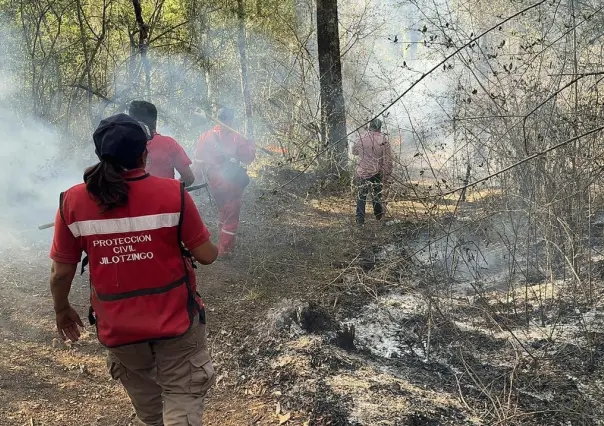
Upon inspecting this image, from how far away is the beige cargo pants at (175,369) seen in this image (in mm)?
2258

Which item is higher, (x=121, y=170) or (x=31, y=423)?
(x=121, y=170)

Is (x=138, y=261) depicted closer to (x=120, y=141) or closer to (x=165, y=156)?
(x=120, y=141)

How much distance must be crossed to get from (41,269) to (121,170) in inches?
162

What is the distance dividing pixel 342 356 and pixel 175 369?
5.54 feet

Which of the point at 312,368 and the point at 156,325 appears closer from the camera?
the point at 156,325

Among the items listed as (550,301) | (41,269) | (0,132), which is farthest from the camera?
(0,132)

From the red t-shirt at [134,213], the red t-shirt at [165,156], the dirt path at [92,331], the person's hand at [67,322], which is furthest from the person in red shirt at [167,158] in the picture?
the red t-shirt at [134,213]

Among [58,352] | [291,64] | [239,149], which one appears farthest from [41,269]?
[291,64]

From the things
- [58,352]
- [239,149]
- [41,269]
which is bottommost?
[58,352]

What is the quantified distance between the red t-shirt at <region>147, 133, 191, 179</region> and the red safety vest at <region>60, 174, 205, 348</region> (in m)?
2.31

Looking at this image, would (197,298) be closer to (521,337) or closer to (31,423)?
(31,423)

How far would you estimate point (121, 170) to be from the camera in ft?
6.98

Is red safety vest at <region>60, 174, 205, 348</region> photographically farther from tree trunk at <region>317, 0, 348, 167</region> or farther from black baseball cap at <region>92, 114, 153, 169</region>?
tree trunk at <region>317, 0, 348, 167</region>

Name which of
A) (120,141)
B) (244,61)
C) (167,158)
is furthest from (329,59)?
(120,141)
